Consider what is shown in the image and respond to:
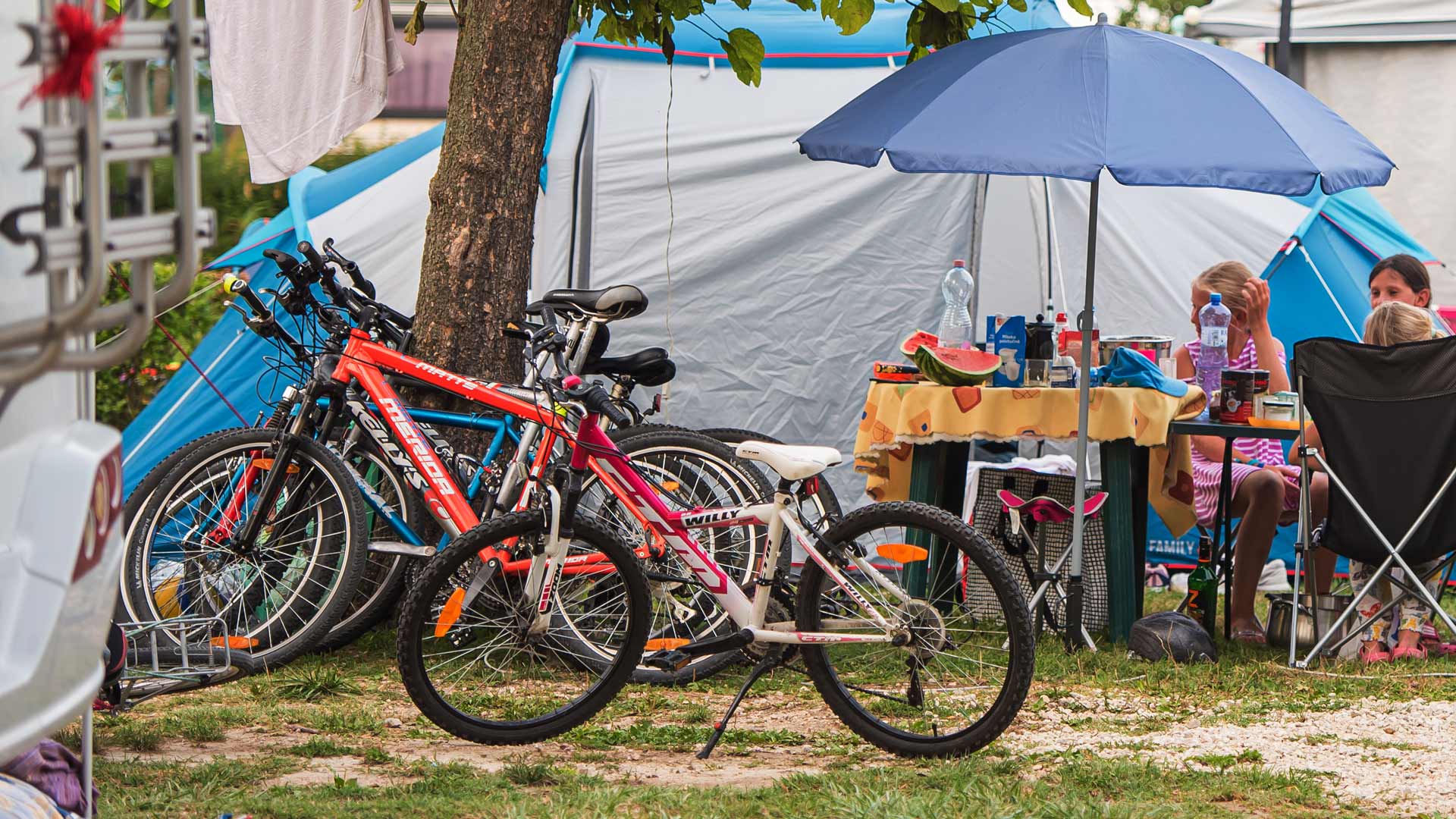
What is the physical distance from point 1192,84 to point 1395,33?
4.76m

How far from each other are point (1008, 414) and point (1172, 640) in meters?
0.85

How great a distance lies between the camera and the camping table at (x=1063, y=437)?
4.78 m

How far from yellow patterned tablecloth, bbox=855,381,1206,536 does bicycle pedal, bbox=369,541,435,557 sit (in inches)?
59.1

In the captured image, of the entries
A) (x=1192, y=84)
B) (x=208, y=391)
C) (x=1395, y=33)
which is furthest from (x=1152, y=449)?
(x=1395, y=33)

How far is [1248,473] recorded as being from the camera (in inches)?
206

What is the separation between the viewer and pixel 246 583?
4.32 meters

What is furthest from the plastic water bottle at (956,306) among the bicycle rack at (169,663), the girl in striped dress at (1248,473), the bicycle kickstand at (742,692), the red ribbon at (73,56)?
the red ribbon at (73,56)

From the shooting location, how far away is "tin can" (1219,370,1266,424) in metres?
4.80

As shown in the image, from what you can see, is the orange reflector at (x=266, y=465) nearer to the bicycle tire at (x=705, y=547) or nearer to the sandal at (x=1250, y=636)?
the bicycle tire at (x=705, y=547)

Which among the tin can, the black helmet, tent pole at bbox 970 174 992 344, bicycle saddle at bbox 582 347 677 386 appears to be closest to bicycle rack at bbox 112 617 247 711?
bicycle saddle at bbox 582 347 677 386

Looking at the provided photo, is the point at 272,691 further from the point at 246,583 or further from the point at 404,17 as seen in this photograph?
the point at 404,17

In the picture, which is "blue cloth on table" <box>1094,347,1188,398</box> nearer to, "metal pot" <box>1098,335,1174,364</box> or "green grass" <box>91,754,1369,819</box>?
"metal pot" <box>1098,335,1174,364</box>

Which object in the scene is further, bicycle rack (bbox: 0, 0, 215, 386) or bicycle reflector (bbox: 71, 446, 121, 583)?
bicycle reflector (bbox: 71, 446, 121, 583)

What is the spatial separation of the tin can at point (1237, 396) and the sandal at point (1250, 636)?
74cm
